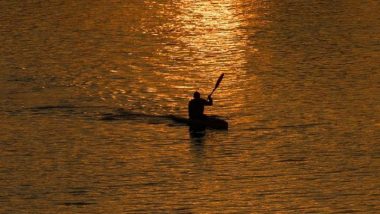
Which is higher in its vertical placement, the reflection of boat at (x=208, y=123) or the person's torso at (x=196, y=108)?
the person's torso at (x=196, y=108)

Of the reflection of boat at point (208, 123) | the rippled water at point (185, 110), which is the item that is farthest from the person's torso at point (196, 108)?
the rippled water at point (185, 110)

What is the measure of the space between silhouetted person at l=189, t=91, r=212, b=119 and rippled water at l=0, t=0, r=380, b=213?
0.71 meters

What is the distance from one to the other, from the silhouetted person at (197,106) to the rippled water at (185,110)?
709mm

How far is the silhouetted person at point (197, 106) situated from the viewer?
4897 centimetres

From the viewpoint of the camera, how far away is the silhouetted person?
49.0m

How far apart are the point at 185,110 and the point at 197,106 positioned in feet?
11.7

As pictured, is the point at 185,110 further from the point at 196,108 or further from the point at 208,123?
the point at 208,123

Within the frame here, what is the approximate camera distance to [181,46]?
67.8 m

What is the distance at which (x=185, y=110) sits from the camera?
173 ft

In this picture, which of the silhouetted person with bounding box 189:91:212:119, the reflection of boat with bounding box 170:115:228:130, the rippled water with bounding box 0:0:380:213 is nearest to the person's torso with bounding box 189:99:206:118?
the silhouetted person with bounding box 189:91:212:119

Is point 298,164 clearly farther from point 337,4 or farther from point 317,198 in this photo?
point 337,4

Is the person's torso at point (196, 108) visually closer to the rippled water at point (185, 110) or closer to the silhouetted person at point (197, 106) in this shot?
the silhouetted person at point (197, 106)

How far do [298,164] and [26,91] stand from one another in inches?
580

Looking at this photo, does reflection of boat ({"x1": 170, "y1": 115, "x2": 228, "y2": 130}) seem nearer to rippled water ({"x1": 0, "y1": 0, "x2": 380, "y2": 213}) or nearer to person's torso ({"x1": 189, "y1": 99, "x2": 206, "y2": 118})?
person's torso ({"x1": 189, "y1": 99, "x2": 206, "y2": 118})
